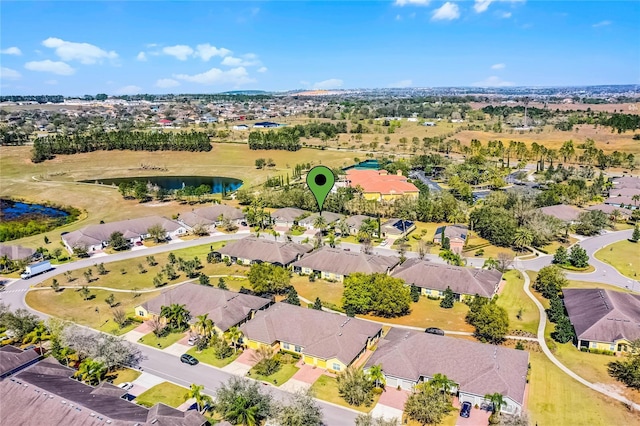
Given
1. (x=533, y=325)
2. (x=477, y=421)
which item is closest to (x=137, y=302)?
(x=477, y=421)

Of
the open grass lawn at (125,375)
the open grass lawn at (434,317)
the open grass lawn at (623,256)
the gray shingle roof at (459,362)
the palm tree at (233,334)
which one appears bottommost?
the open grass lawn at (623,256)

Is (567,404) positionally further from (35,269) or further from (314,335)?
(35,269)

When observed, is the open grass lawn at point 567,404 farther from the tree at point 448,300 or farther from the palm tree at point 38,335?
the palm tree at point 38,335

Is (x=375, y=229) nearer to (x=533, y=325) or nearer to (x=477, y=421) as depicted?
(x=533, y=325)

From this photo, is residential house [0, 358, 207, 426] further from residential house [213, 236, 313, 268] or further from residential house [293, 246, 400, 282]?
residential house [213, 236, 313, 268]

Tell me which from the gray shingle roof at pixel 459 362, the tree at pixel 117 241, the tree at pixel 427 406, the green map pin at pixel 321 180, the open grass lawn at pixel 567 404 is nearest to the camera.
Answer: the tree at pixel 427 406

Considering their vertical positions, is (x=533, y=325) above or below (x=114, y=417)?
below

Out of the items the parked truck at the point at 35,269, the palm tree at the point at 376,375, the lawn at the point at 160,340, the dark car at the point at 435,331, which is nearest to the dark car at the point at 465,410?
the palm tree at the point at 376,375
